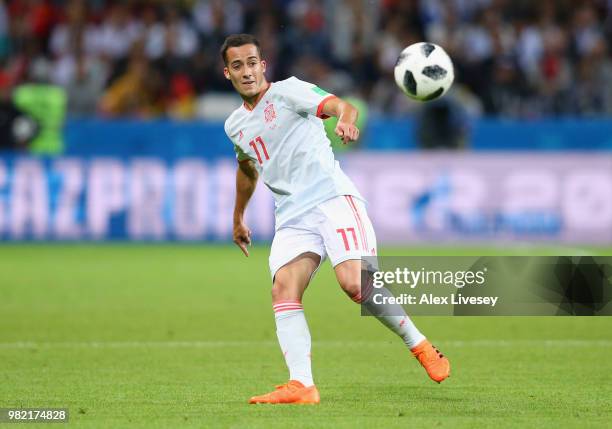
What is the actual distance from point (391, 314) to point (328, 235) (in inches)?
21.9

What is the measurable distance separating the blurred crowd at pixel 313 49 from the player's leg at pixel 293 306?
11.6 metres

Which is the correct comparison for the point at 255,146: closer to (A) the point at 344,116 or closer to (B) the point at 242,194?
(B) the point at 242,194

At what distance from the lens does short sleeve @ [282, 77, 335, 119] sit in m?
6.69

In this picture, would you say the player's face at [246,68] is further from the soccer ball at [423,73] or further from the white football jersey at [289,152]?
the soccer ball at [423,73]

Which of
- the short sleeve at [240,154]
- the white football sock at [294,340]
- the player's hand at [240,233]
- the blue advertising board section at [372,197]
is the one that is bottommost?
the blue advertising board section at [372,197]

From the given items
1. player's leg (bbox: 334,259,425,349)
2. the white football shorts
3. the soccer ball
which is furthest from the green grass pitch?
the soccer ball

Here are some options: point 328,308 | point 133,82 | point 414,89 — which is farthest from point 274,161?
point 133,82

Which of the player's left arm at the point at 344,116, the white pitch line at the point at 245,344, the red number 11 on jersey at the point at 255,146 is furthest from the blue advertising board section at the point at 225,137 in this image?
the player's left arm at the point at 344,116

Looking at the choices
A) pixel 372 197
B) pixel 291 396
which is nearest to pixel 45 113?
pixel 372 197

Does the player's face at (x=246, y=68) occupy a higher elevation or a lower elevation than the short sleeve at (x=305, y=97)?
higher

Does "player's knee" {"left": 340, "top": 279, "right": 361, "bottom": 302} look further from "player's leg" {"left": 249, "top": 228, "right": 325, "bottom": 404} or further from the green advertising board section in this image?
the green advertising board section

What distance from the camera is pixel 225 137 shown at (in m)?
17.6

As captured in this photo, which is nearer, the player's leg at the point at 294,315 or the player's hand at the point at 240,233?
the player's leg at the point at 294,315

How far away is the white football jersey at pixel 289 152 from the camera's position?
693 cm
